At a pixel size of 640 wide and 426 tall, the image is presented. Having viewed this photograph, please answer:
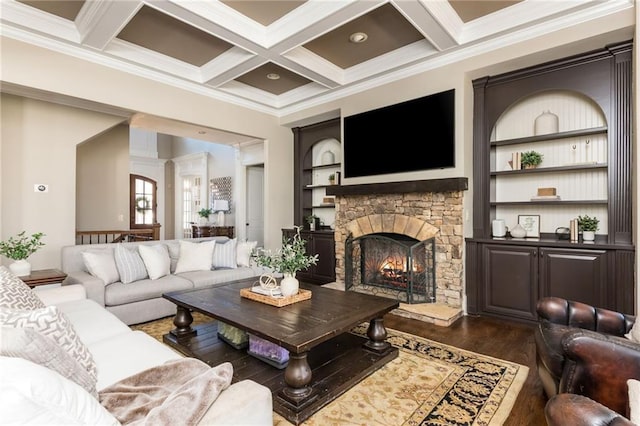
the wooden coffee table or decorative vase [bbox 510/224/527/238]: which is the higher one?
decorative vase [bbox 510/224/527/238]

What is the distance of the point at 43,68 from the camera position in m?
3.49

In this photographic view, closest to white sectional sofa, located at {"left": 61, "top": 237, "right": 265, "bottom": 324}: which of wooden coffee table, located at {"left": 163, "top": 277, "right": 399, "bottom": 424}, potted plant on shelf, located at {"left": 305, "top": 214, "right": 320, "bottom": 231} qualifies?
wooden coffee table, located at {"left": 163, "top": 277, "right": 399, "bottom": 424}

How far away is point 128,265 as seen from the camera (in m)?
3.65

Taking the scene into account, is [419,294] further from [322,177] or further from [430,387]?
[322,177]

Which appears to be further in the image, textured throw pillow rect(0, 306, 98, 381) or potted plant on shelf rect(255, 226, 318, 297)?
potted plant on shelf rect(255, 226, 318, 297)

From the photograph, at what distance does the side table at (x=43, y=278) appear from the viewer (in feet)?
10.5

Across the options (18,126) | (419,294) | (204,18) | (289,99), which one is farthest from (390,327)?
(18,126)

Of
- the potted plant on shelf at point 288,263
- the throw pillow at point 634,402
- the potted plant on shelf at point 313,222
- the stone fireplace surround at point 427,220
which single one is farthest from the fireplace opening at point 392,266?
the throw pillow at point 634,402

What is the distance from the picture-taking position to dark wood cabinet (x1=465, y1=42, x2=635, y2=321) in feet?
10.3

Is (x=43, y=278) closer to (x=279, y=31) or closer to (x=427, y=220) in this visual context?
(x=279, y=31)

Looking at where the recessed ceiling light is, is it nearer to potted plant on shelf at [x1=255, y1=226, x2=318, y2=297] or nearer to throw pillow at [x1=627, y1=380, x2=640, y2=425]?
potted plant on shelf at [x1=255, y1=226, x2=318, y2=297]

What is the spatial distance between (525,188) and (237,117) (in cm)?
418

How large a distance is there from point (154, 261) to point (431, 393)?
317 centimetres

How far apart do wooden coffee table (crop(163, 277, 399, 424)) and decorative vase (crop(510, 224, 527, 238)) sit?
2022mm
